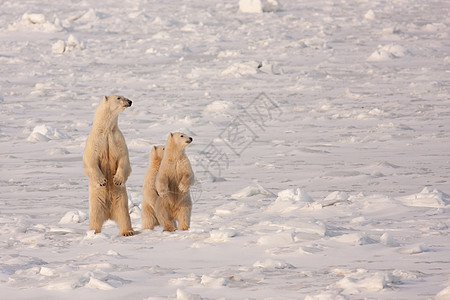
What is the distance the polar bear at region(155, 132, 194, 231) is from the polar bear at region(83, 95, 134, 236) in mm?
289

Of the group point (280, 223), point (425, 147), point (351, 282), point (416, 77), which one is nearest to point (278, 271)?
point (351, 282)

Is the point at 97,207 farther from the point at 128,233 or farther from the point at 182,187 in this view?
the point at 182,187

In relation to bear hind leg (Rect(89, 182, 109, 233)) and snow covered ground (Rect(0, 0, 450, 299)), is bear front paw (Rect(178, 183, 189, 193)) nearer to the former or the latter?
snow covered ground (Rect(0, 0, 450, 299))

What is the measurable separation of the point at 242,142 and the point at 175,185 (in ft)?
16.3

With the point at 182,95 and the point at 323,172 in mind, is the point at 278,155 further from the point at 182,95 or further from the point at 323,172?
the point at 182,95

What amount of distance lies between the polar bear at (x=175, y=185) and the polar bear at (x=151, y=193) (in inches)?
3.8

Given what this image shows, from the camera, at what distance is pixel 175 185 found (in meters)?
6.03

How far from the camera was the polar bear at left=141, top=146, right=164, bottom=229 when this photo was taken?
19.9ft

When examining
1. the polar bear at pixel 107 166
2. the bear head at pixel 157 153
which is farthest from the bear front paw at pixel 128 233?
the bear head at pixel 157 153

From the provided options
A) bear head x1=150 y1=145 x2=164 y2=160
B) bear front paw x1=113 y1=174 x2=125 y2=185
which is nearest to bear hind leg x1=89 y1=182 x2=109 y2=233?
bear front paw x1=113 y1=174 x2=125 y2=185

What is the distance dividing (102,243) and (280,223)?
1.36 m

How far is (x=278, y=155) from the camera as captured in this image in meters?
9.89

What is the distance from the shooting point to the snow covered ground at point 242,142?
4195 mm

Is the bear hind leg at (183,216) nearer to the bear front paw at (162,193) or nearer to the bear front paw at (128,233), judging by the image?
the bear front paw at (162,193)
